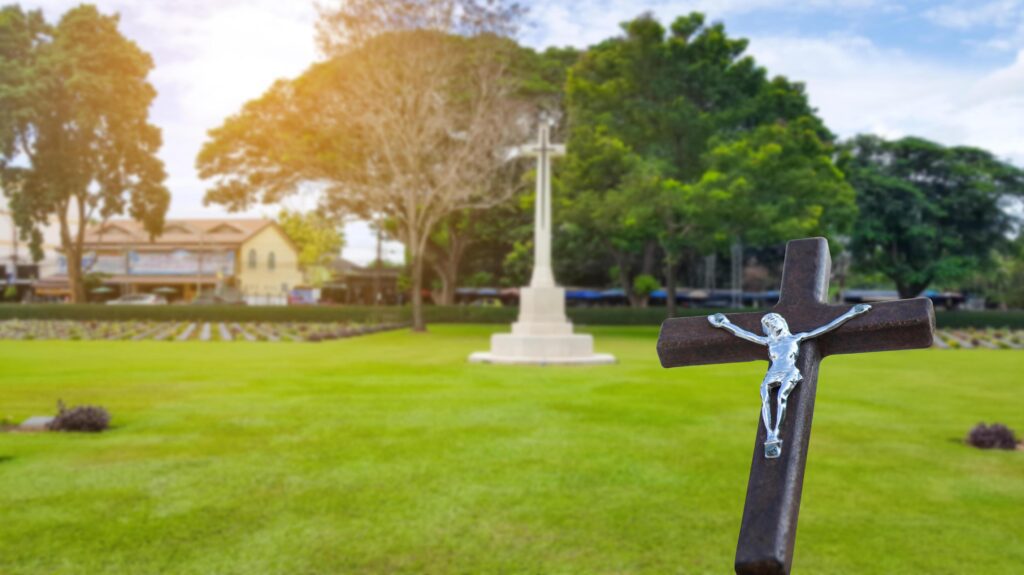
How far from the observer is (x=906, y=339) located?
131 inches

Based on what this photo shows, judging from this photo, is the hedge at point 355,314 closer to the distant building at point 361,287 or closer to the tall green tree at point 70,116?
the tall green tree at point 70,116

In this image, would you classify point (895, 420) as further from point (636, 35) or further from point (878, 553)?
point (636, 35)

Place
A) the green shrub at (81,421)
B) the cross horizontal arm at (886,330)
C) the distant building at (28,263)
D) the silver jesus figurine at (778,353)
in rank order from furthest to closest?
the distant building at (28,263)
the green shrub at (81,421)
the cross horizontal arm at (886,330)
the silver jesus figurine at (778,353)

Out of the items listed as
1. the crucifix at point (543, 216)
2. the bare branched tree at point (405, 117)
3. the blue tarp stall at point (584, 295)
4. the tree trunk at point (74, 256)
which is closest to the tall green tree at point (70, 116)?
the tree trunk at point (74, 256)

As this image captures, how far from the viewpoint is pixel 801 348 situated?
3369 mm

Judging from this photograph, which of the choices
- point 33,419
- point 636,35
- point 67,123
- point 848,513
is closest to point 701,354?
point 848,513

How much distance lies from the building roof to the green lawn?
4697 centimetres

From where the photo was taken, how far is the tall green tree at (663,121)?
2945 centimetres

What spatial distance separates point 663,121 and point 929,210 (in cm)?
2125

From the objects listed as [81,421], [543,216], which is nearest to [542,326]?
[543,216]

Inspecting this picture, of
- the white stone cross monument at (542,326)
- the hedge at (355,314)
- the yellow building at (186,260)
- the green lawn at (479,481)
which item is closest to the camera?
the green lawn at (479,481)

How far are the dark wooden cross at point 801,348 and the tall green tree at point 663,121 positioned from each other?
25248mm

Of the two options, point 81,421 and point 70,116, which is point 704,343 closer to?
point 81,421

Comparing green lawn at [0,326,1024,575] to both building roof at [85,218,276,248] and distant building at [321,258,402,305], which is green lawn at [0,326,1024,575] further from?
distant building at [321,258,402,305]
